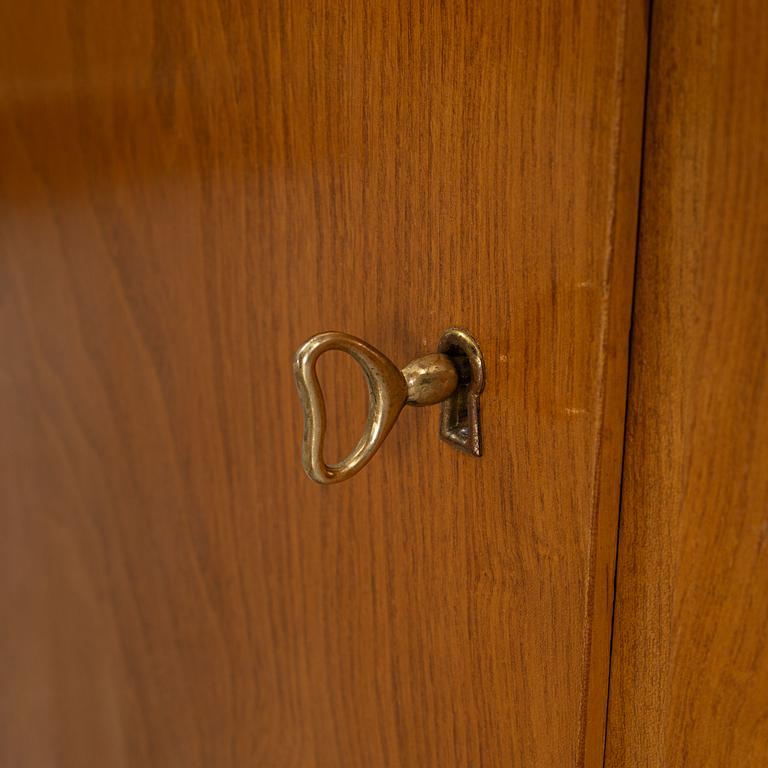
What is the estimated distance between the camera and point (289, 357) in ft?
1.16

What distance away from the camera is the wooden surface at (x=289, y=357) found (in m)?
0.23

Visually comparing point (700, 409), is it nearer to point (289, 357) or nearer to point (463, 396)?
point (463, 396)

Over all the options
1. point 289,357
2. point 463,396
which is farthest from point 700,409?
point 289,357

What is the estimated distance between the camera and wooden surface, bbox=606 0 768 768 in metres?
0.19

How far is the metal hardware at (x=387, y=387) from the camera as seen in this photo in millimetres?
262

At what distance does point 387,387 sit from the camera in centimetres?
26

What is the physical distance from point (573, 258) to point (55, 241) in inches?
14.1

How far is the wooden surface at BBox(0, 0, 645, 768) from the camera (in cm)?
23

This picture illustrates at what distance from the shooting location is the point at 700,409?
0.21 metres

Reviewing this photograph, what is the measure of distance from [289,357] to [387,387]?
100 millimetres

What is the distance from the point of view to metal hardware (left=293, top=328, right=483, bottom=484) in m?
0.26

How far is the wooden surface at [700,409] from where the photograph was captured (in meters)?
0.19

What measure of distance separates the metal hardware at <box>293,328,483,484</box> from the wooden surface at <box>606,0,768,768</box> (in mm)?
54

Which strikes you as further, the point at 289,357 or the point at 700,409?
the point at 289,357
